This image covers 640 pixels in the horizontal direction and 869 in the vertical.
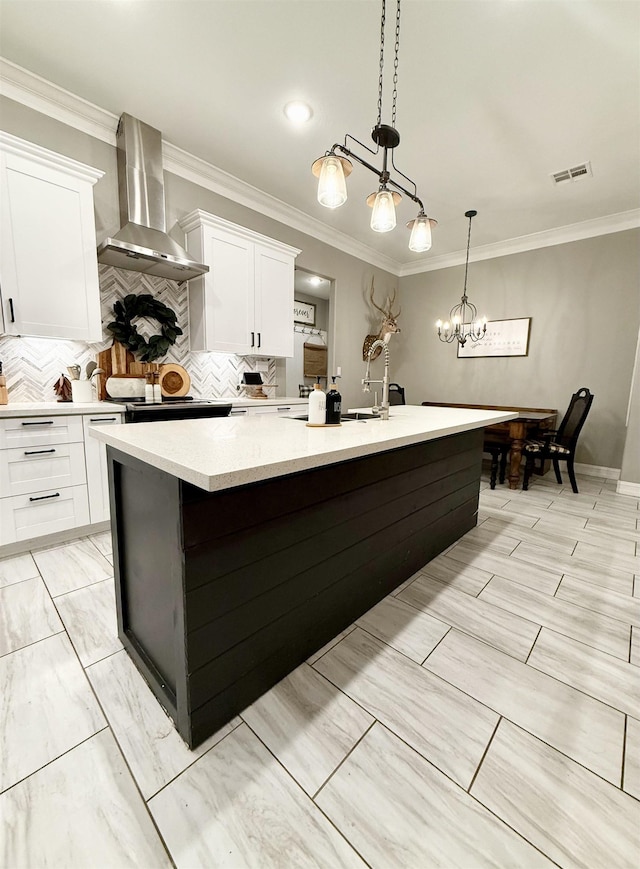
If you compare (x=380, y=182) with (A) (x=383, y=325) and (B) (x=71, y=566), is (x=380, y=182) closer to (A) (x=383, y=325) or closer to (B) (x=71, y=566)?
(B) (x=71, y=566)

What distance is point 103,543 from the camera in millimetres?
2426

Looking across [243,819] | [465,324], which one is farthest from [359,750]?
[465,324]

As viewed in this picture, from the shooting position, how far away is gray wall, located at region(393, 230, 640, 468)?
4176 millimetres

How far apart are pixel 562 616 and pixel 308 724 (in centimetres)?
140

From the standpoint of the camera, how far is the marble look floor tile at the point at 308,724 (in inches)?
40.6

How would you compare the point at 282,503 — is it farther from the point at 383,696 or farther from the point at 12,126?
the point at 12,126

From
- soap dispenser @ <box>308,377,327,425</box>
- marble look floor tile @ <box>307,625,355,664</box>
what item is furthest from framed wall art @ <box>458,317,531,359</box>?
marble look floor tile @ <box>307,625,355,664</box>

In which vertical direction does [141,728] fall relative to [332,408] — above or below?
below

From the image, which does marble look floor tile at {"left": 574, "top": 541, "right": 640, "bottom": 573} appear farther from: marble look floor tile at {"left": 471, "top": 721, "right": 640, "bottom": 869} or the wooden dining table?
marble look floor tile at {"left": 471, "top": 721, "right": 640, "bottom": 869}

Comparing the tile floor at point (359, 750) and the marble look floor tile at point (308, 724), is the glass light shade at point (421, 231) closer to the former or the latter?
the tile floor at point (359, 750)

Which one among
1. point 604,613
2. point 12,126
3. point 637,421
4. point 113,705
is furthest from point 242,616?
point 637,421

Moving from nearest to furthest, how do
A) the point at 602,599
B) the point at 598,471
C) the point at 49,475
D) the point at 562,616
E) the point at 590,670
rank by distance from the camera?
1. the point at 590,670
2. the point at 562,616
3. the point at 602,599
4. the point at 49,475
5. the point at 598,471

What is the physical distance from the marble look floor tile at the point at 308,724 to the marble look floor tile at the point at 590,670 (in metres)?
0.84

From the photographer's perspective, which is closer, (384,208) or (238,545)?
(238,545)
